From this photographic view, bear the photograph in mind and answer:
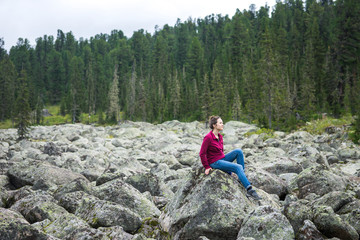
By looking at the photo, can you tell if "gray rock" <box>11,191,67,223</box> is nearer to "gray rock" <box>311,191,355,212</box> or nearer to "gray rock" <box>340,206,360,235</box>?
"gray rock" <box>311,191,355,212</box>

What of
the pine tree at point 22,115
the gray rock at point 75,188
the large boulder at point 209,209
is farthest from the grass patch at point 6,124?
the large boulder at point 209,209

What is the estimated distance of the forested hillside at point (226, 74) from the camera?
49344 mm

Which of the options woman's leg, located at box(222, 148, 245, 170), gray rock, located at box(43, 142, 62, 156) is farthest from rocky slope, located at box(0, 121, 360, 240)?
gray rock, located at box(43, 142, 62, 156)

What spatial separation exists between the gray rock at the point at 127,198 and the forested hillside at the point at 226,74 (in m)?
28.8

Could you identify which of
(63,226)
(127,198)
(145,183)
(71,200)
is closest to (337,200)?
(127,198)

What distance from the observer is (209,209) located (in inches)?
255

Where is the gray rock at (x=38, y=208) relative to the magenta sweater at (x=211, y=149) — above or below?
below

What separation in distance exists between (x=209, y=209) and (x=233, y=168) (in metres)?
1.26

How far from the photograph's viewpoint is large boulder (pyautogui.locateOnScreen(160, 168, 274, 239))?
249 inches

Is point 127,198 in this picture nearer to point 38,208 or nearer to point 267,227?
point 38,208

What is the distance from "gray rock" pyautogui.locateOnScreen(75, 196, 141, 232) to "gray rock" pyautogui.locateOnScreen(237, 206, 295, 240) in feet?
9.21

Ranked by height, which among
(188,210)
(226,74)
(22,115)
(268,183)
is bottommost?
(268,183)

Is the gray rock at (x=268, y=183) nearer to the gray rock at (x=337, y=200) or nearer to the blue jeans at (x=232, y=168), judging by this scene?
the gray rock at (x=337, y=200)

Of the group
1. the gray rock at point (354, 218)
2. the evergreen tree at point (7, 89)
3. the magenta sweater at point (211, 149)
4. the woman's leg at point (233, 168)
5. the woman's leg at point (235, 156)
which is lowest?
the gray rock at point (354, 218)
